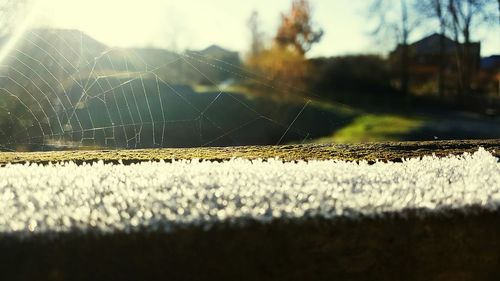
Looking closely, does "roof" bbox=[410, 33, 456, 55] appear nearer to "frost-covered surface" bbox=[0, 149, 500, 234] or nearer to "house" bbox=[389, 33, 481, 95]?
"house" bbox=[389, 33, 481, 95]

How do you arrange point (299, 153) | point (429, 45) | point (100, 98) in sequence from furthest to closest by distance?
1. point (429, 45)
2. point (100, 98)
3. point (299, 153)

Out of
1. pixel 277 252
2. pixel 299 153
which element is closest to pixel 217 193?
pixel 277 252

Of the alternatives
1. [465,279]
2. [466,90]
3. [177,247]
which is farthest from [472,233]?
[466,90]

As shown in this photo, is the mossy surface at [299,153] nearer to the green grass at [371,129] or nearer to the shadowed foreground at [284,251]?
the green grass at [371,129]

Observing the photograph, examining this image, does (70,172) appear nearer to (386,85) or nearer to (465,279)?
(465,279)

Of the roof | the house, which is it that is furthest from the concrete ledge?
the roof

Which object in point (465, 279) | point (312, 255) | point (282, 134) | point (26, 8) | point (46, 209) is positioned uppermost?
point (26, 8)

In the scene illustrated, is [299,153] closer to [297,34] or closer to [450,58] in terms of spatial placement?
[297,34]
